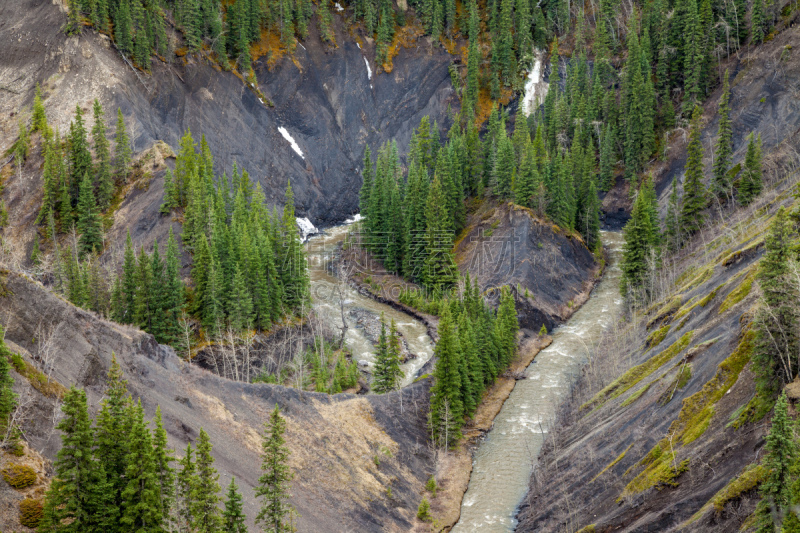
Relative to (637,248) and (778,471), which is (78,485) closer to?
(778,471)

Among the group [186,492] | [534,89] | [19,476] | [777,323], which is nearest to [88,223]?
[19,476]

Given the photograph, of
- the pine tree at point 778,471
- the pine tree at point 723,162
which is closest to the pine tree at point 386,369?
the pine tree at point 778,471

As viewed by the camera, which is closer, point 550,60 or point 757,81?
point 757,81

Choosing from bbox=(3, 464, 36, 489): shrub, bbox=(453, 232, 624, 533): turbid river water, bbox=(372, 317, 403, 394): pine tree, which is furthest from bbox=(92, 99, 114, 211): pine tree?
bbox=(3, 464, 36, 489): shrub

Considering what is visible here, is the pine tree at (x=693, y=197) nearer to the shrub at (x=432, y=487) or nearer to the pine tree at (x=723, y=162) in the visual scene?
the pine tree at (x=723, y=162)

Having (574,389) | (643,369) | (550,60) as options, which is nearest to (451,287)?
(574,389)

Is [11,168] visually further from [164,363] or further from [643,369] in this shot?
[643,369]
